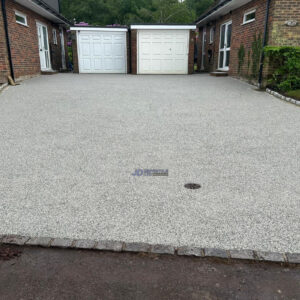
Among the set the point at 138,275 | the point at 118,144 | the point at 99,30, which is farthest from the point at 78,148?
the point at 99,30

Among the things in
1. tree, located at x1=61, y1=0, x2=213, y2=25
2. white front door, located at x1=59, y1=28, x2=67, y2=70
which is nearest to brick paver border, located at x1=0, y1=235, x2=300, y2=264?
white front door, located at x1=59, y1=28, x2=67, y2=70

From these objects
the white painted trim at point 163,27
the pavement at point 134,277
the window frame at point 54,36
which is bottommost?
the pavement at point 134,277

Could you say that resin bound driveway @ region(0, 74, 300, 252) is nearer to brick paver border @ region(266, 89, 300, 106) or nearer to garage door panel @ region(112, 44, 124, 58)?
brick paver border @ region(266, 89, 300, 106)

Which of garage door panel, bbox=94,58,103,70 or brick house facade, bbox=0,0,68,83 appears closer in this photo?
brick house facade, bbox=0,0,68,83

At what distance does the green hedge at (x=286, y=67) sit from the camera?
971cm

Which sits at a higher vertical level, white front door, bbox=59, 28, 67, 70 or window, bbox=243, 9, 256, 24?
window, bbox=243, 9, 256, 24

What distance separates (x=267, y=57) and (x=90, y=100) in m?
6.35

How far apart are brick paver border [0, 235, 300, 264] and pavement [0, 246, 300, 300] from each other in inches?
1.9

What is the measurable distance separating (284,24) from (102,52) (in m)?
11.0

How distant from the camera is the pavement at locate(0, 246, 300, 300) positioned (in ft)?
6.68

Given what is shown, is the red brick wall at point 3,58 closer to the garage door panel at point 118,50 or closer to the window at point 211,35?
the garage door panel at point 118,50

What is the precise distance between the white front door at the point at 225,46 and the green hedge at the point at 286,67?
5.80 metres

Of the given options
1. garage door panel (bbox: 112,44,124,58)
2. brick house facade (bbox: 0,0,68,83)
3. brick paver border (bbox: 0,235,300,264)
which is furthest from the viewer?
garage door panel (bbox: 112,44,124,58)

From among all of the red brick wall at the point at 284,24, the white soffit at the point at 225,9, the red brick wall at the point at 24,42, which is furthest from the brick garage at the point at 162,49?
the red brick wall at the point at 284,24
